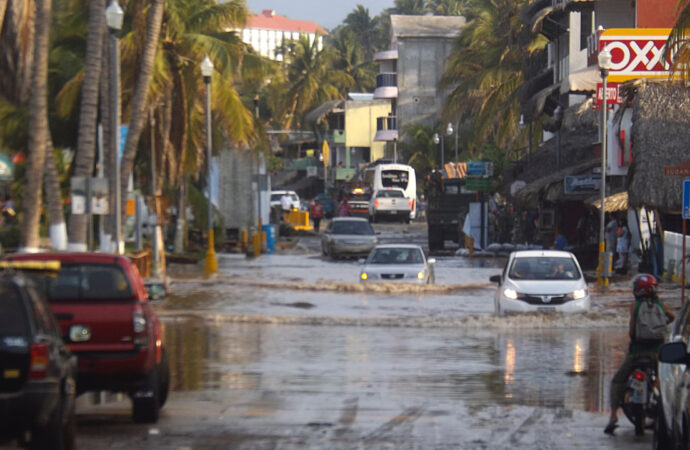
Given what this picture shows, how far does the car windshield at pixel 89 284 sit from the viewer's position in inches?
461

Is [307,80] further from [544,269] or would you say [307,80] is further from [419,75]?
[544,269]

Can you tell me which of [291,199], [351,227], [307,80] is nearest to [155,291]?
[351,227]

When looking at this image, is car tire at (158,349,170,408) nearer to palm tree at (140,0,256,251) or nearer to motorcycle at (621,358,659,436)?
motorcycle at (621,358,659,436)

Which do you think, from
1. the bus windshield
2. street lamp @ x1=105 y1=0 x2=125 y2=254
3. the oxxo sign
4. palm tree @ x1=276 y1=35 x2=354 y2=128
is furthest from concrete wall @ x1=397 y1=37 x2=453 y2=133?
street lamp @ x1=105 y1=0 x2=125 y2=254

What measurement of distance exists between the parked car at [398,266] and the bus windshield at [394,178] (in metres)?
45.2

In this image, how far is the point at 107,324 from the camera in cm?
1147

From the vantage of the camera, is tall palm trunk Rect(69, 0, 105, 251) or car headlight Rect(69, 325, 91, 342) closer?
car headlight Rect(69, 325, 91, 342)

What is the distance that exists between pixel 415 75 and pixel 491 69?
120 feet

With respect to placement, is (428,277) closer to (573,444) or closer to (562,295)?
(562,295)

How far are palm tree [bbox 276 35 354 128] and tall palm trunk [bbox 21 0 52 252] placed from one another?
84560 mm

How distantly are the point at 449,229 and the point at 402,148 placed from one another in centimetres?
4257

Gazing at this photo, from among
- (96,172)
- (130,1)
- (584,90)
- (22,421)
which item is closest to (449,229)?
(584,90)

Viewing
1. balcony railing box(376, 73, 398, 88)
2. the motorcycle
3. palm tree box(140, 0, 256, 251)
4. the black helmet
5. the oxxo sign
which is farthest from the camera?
balcony railing box(376, 73, 398, 88)

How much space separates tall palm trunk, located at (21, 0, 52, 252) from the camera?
23719 millimetres
